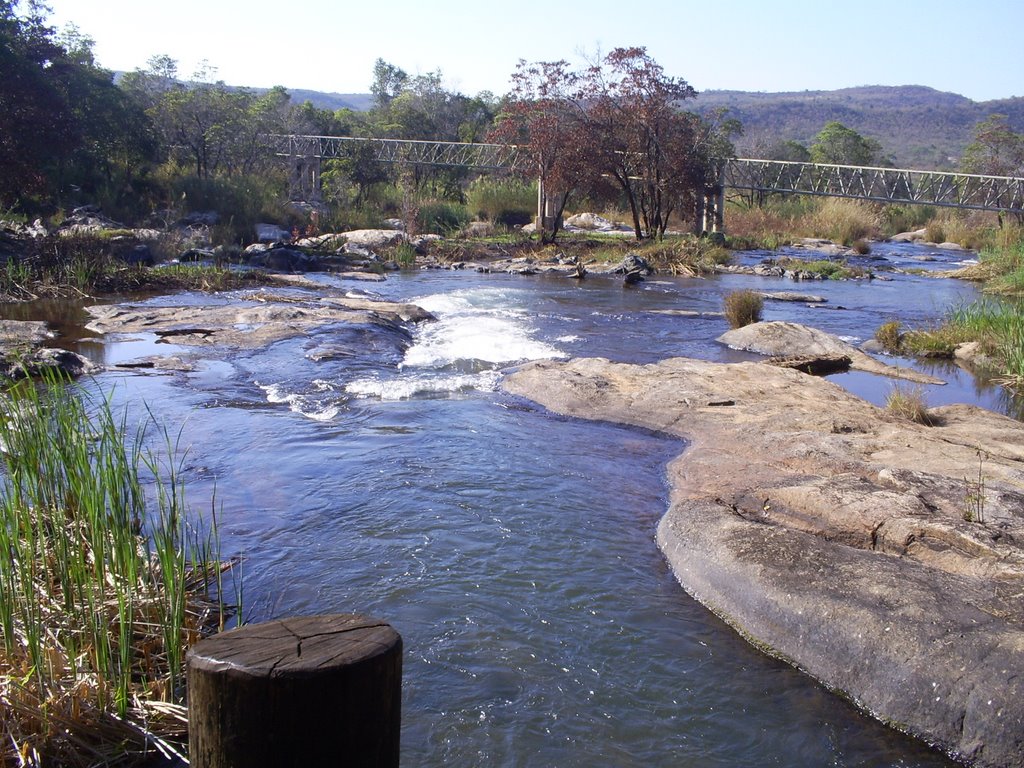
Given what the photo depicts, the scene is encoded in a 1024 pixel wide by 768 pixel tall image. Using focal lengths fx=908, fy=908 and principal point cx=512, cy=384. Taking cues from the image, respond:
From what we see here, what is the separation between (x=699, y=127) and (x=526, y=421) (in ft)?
70.9

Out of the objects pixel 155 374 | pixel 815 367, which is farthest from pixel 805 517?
pixel 155 374

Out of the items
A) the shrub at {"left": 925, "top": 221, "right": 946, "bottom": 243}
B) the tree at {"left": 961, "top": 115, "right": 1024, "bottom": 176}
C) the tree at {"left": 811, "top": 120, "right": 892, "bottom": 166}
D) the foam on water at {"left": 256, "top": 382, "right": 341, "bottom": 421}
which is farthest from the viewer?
the tree at {"left": 811, "top": 120, "right": 892, "bottom": 166}

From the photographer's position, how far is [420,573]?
5.39m

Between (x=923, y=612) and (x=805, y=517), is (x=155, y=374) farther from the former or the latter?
(x=923, y=612)

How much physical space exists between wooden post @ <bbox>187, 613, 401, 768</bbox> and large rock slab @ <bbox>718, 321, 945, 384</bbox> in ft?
34.0

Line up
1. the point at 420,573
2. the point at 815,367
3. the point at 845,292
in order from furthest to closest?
the point at 845,292 → the point at 815,367 → the point at 420,573

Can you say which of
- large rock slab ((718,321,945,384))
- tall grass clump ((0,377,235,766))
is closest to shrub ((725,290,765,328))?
large rock slab ((718,321,945,384))

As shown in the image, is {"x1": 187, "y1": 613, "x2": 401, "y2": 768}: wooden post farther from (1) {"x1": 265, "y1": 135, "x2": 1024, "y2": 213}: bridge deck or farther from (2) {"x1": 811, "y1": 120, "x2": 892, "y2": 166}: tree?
(2) {"x1": 811, "y1": 120, "x2": 892, "y2": 166}: tree

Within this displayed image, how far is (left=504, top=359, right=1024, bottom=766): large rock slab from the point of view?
13.3ft

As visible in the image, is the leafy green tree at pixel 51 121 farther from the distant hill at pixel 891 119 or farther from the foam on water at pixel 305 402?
the distant hill at pixel 891 119

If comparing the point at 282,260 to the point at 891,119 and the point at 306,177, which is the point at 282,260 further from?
the point at 891,119

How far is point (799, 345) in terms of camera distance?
504 inches

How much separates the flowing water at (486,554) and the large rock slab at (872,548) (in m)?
0.17

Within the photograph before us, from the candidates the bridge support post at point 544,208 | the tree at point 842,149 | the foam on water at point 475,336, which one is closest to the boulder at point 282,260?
the foam on water at point 475,336
